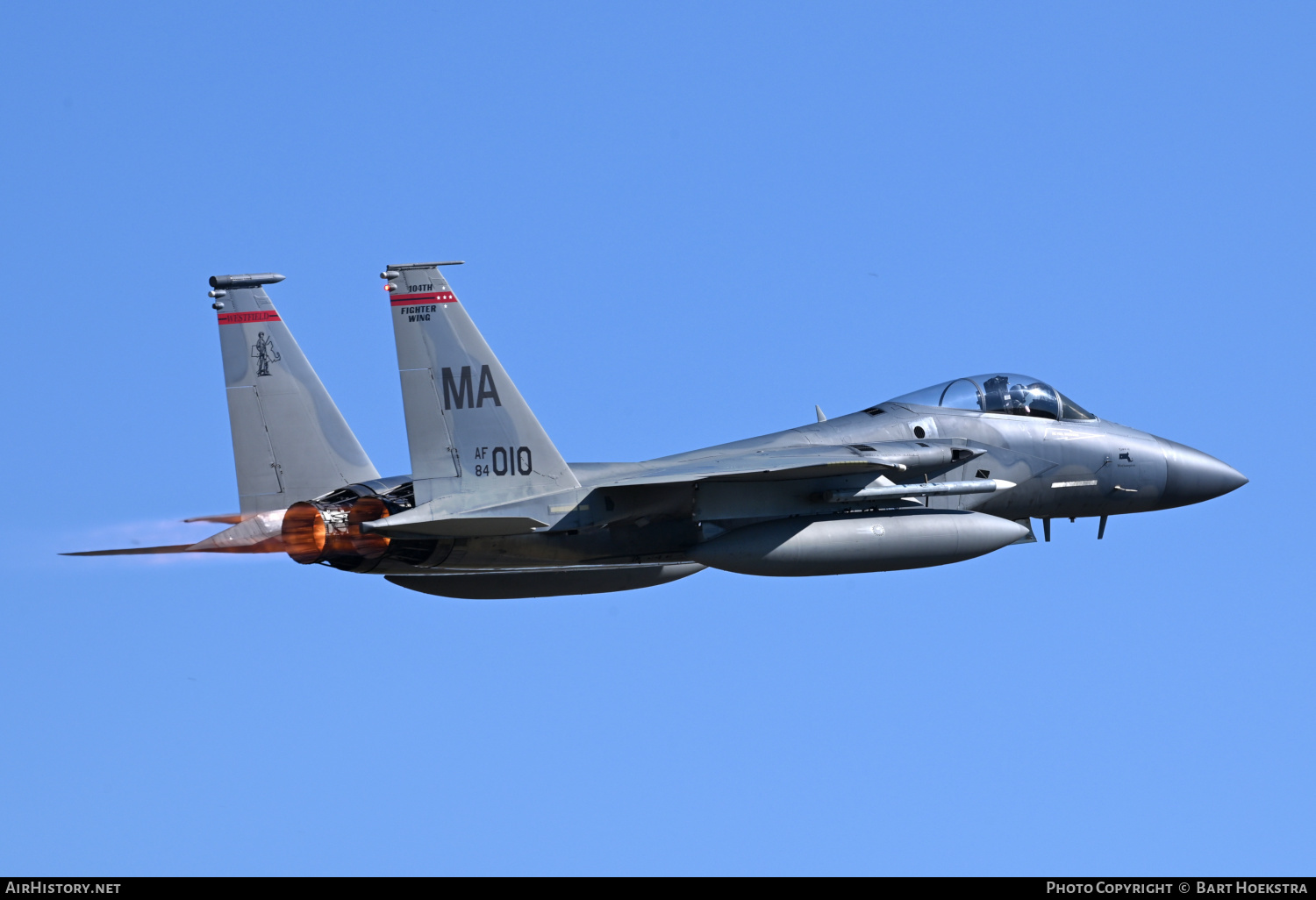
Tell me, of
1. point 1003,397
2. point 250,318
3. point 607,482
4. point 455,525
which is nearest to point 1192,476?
A: point 1003,397

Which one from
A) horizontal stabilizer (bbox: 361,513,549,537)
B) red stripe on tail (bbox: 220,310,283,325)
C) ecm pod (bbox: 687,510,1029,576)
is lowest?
ecm pod (bbox: 687,510,1029,576)

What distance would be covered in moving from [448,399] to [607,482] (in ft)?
7.15

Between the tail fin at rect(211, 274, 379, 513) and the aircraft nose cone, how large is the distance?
35.4ft

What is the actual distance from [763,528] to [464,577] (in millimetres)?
A: 3954

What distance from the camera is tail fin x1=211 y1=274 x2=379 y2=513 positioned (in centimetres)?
2202

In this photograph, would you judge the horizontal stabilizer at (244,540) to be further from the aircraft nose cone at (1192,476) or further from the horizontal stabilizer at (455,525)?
the aircraft nose cone at (1192,476)

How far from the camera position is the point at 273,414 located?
2225cm

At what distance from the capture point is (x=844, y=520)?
20562 mm

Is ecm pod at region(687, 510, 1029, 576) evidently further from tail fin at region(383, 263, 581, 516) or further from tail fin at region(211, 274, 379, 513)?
tail fin at region(211, 274, 379, 513)

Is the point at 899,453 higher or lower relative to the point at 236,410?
lower

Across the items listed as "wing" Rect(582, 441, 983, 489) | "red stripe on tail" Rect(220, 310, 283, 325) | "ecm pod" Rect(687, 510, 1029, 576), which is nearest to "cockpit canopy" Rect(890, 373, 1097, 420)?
"wing" Rect(582, 441, 983, 489)
